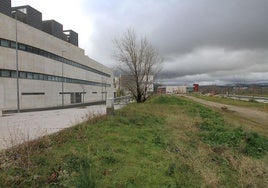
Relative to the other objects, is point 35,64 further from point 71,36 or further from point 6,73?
point 71,36

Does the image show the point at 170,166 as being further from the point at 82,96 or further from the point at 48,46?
the point at 82,96

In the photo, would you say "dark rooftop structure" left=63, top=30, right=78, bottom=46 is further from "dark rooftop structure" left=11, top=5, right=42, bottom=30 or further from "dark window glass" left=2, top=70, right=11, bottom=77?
"dark window glass" left=2, top=70, right=11, bottom=77

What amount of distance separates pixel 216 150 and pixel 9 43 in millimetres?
31636

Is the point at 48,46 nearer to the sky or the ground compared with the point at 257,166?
nearer to the sky

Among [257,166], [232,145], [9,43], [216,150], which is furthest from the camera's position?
[9,43]

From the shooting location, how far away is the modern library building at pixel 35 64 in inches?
1163

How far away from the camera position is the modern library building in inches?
1163

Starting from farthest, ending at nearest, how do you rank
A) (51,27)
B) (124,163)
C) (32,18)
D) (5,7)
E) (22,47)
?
1. (51,27)
2. (32,18)
3. (22,47)
4. (5,7)
5. (124,163)

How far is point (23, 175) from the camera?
14.3 ft

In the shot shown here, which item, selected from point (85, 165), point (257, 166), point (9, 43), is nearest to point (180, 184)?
point (85, 165)

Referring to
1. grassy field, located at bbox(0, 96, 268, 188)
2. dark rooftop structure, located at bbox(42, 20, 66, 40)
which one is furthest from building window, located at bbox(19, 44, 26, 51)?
grassy field, located at bbox(0, 96, 268, 188)

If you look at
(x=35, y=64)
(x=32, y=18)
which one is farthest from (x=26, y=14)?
(x=35, y=64)

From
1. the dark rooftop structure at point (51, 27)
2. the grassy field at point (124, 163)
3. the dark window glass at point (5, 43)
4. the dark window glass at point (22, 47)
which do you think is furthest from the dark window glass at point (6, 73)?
the grassy field at point (124, 163)

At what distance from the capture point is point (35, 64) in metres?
35.5
